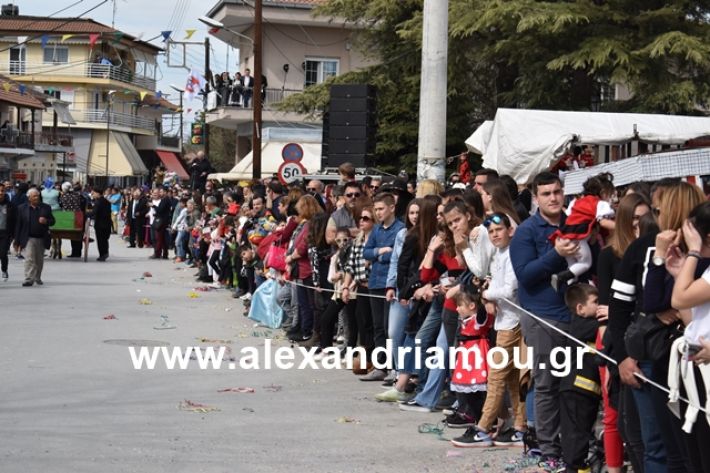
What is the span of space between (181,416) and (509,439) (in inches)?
108

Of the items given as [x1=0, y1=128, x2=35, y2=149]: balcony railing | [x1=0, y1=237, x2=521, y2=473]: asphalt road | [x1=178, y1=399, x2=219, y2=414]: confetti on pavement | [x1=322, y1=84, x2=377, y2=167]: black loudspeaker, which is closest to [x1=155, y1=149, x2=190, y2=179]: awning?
[x1=0, y1=128, x2=35, y2=149]: balcony railing

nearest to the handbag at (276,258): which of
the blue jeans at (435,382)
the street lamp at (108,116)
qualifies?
the blue jeans at (435,382)

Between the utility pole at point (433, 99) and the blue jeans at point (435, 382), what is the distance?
6.90 m

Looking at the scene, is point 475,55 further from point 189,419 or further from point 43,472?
point 43,472

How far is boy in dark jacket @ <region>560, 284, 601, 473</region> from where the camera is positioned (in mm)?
7906

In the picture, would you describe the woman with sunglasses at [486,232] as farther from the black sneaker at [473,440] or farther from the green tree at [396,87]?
the green tree at [396,87]

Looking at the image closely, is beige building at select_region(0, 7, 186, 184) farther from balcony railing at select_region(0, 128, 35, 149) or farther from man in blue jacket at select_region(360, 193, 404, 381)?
man in blue jacket at select_region(360, 193, 404, 381)

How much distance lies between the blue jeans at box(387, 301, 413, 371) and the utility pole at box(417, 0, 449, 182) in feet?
19.0

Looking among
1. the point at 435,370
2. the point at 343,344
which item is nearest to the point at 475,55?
the point at 343,344

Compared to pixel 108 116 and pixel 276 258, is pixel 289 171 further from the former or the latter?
pixel 108 116

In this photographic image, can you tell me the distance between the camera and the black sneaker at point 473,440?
29.9ft

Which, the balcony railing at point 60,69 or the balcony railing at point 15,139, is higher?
the balcony railing at point 60,69

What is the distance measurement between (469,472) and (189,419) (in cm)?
272

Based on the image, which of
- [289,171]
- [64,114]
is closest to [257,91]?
[289,171]
